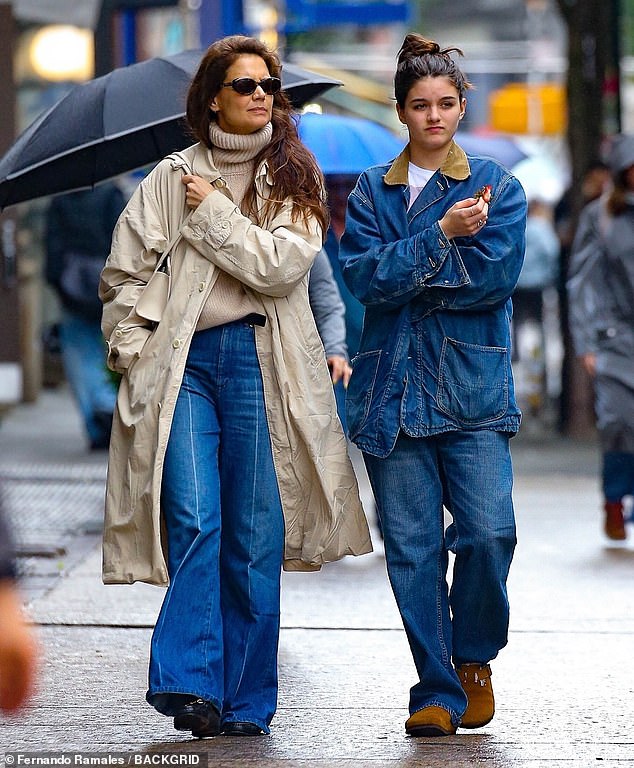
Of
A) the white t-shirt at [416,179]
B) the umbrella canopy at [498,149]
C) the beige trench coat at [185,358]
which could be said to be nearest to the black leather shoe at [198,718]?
the beige trench coat at [185,358]

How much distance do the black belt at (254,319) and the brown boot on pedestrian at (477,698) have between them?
1.12 metres

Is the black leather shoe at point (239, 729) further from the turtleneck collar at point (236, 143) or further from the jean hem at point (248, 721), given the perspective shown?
the turtleneck collar at point (236, 143)

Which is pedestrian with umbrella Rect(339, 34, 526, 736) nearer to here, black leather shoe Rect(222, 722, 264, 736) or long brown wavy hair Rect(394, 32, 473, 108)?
long brown wavy hair Rect(394, 32, 473, 108)

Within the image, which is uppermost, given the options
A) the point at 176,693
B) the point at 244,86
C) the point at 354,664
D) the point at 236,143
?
the point at 244,86

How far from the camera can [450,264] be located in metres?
4.25

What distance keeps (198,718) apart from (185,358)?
96 cm

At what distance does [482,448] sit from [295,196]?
870 mm

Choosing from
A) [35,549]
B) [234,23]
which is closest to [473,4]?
[234,23]

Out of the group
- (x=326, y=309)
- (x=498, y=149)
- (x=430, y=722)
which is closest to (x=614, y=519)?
(x=326, y=309)

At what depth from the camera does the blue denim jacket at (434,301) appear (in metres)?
4.26

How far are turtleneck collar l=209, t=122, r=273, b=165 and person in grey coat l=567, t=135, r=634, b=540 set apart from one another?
337 centimetres

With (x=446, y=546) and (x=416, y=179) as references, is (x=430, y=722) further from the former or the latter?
(x=416, y=179)

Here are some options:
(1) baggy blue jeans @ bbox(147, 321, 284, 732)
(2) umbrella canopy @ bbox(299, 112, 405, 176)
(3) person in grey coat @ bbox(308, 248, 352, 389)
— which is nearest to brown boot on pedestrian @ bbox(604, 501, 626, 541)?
(2) umbrella canopy @ bbox(299, 112, 405, 176)

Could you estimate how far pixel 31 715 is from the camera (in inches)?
182
